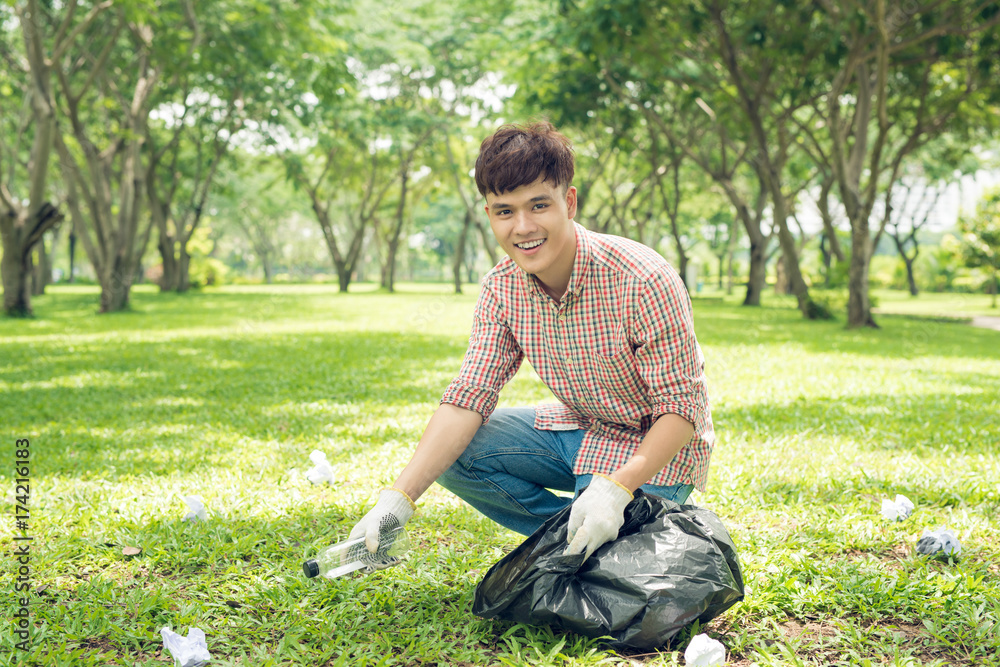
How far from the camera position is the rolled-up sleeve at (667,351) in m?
2.12

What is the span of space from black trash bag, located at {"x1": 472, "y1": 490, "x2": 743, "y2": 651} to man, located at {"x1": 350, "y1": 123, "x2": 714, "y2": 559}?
83mm

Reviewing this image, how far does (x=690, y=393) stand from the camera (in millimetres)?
2129

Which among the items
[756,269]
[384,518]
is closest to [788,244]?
[756,269]

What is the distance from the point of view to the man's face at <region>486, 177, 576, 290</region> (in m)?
2.14

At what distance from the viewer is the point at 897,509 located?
3.02 m

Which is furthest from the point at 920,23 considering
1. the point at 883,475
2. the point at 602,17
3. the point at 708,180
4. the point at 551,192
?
the point at 708,180

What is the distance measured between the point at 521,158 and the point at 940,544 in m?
2.04

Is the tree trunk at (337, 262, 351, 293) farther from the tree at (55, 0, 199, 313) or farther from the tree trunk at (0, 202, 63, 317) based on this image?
the tree trunk at (0, 202, 63, 317)

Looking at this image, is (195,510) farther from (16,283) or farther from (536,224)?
(16,283)

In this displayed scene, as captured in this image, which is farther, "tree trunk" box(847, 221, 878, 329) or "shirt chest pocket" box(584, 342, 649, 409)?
"tree trunk" box(847, 221, 878, 329)

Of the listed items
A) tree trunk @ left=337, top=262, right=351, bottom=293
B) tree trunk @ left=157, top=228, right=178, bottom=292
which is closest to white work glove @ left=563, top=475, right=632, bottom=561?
tree trunk @ left=157, top=228, right=178, bottom=292

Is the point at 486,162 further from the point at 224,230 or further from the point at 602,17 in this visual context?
the point at 224,230

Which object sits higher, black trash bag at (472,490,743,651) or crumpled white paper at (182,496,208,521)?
black trash bag at (472,490,743,651)

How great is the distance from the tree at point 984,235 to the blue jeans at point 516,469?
18.5 metres
